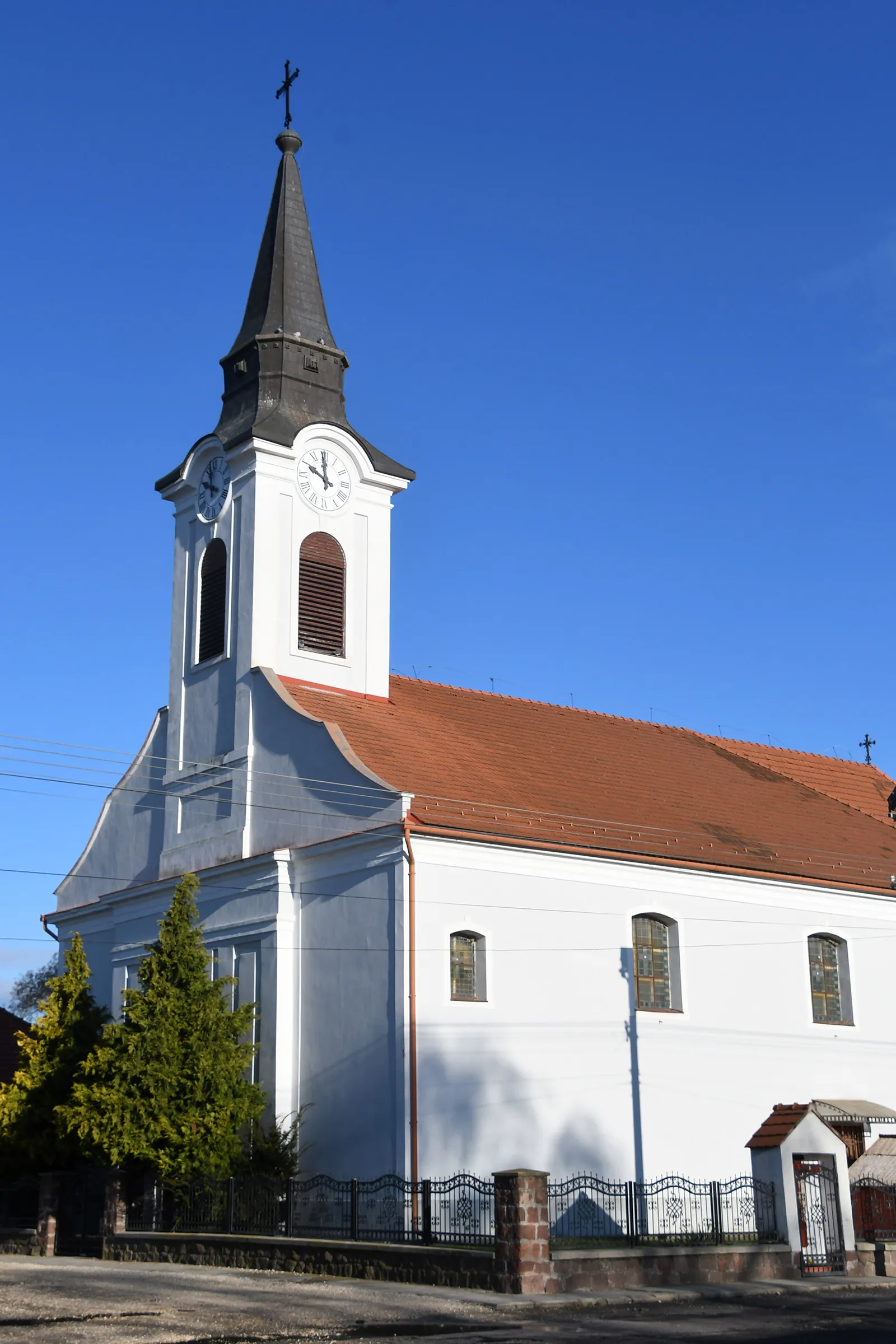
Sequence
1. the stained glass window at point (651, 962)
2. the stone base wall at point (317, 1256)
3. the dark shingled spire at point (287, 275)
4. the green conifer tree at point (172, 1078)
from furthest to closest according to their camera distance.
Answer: the dark shingled spire at point (287, 275) < the stained glass window at point (651, 962) < the green conifer tree at point (172, 1078) < the stone base wall at point (317, 1256)

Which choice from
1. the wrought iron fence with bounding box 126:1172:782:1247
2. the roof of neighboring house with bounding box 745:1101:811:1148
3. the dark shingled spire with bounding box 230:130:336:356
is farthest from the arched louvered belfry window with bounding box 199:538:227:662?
the roof of neighboring house with bounding box 745:1101:811:1148

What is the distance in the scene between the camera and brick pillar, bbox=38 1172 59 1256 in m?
24.8

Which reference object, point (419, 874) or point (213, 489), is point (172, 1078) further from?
point (213, 489)

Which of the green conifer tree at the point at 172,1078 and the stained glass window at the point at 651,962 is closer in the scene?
the green conifer tree at the point at 172,1078

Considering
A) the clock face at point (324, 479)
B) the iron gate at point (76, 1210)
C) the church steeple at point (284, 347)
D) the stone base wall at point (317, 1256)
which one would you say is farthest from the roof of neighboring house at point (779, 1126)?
the church steeple at point (284, 347)

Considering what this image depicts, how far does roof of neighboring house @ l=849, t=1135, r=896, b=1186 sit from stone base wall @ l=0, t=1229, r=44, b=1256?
13136 mm

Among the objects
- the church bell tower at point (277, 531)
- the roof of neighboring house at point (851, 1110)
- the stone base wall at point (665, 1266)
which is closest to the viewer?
the stone base wall at point (665, 1266)

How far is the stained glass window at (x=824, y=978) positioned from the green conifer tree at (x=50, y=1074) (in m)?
13.5

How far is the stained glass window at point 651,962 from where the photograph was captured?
26.8 metres

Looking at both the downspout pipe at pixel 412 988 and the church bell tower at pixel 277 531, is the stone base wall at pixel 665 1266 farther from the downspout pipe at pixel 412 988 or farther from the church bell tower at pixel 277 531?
the church bell tower at pixel 277 531

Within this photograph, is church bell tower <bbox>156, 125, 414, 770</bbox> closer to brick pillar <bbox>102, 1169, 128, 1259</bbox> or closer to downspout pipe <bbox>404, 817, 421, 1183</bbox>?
downspout pipe <bbox>404, 817, 421, 1183</bbox>

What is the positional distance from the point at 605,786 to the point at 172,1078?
10.6 meters

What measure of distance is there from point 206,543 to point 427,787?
304 inches

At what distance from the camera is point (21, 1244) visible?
25.4 meters
